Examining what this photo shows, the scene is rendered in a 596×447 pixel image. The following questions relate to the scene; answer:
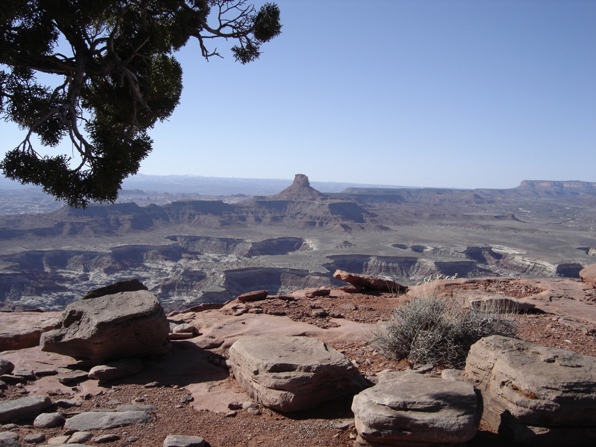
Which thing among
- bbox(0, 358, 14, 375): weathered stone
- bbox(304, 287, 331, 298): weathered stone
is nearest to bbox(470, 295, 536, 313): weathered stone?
bbox(304, 287, 331, 298): weathered stone

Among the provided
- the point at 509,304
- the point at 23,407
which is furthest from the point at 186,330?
the point at 509,304

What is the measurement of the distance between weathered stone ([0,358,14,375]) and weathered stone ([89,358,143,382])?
95 centimetres

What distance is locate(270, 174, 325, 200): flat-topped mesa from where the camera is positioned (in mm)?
143625

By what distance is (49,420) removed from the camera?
15.0 feet

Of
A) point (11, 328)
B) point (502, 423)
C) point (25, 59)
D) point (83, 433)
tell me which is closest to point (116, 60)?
point (25, 59)

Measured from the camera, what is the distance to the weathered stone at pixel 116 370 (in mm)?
5918

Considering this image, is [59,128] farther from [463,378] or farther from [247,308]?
[463,378]

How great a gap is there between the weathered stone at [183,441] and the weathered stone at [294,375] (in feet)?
2.93

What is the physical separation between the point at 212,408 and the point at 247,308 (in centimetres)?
415

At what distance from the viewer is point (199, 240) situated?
312 feet

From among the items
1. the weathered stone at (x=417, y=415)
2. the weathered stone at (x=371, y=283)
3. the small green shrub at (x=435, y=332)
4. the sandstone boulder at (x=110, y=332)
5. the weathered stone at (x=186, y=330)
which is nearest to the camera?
the weathered stone at (x=417, y=415)

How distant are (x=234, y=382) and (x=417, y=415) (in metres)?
2.64

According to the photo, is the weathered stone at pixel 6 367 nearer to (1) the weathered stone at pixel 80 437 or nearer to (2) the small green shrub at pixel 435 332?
(1) the weathered stone at pixel 80 437

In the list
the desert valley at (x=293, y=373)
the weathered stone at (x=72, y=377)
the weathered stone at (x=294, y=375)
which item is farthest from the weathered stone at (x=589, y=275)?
the weathered stone at (x=72, y=377)
